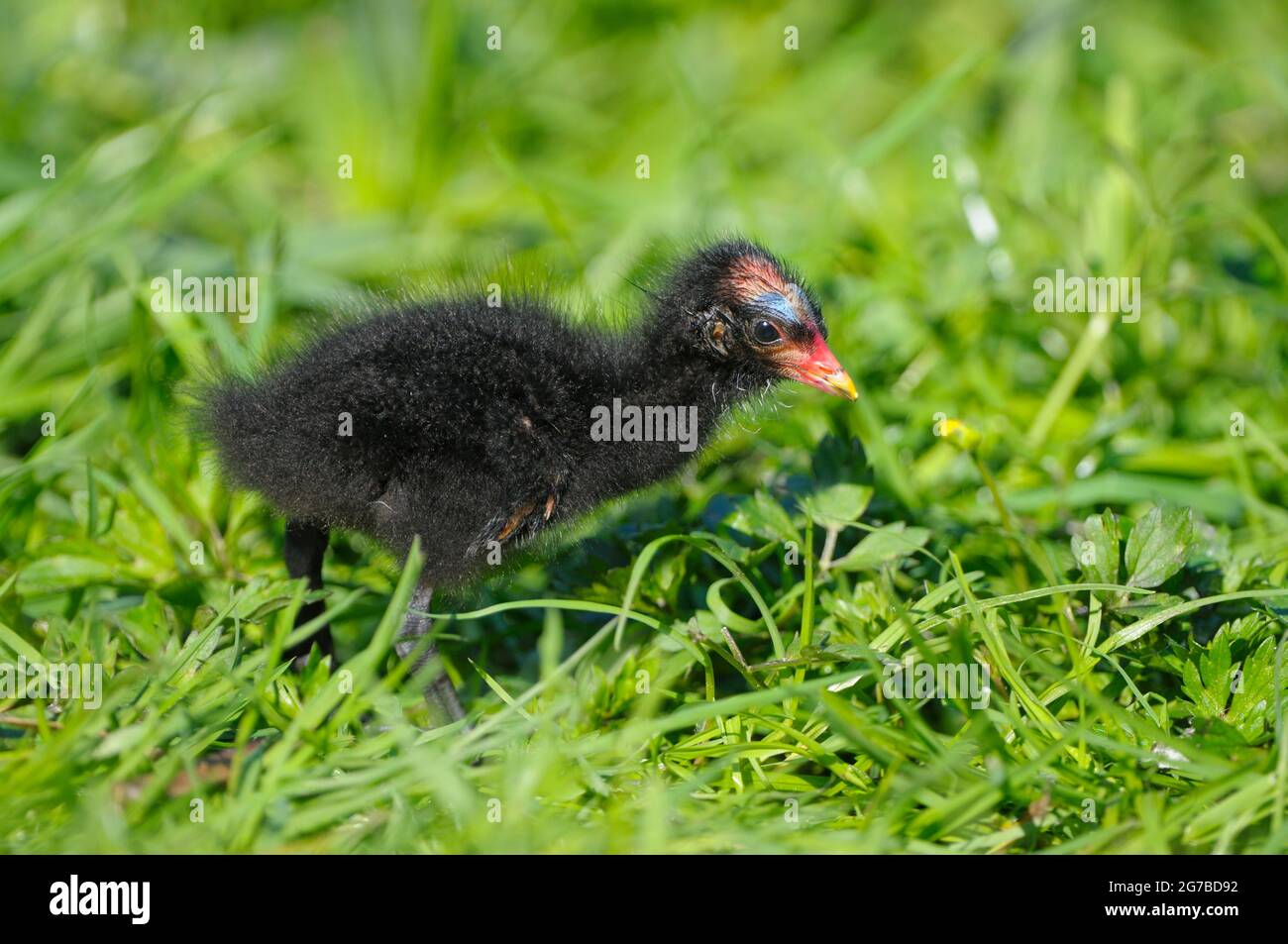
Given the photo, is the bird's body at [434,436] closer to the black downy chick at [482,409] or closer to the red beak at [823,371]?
the black downy chick at [482,409]

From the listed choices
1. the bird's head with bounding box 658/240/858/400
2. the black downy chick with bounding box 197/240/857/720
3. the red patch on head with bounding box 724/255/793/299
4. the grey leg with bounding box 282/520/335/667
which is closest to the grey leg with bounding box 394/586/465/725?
the black downy chick with bounding box 197/240/857/720

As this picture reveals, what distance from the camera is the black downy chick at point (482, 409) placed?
2834 millimetres

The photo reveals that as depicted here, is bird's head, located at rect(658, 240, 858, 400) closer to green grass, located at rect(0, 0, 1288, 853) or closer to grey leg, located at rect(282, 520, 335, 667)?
green grass, located at rect(0, 0, 1288, 853)

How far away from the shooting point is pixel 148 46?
230 inches

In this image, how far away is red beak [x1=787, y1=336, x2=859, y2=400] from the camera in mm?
3141

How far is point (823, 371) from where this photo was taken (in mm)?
3170

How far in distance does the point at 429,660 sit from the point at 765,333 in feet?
4.02

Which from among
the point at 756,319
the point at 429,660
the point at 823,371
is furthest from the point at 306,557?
the point at 823,371

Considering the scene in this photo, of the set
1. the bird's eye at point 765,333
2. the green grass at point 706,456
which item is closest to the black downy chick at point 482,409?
the bird's eye at point 765,333

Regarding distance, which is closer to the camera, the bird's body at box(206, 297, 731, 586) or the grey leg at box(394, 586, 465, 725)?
the bird's body at box(206, 297, 731, 586)
